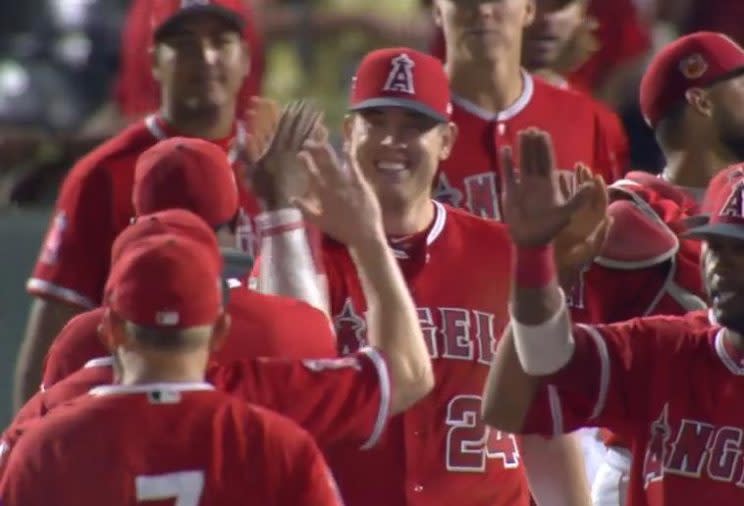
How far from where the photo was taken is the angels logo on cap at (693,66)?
673 centimetres

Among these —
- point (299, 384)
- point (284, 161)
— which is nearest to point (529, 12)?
point (284, 161)

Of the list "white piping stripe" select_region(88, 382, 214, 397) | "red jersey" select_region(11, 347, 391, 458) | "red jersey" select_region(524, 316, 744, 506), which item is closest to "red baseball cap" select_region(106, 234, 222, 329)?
"white piping stripe" select_region(88, 382, 214, 397)

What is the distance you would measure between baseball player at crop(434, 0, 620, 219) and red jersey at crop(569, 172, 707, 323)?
24.4 inches

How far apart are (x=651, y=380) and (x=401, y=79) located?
4.69ft

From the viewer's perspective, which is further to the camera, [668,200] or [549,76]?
[549,76]

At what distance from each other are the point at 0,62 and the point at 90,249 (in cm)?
489

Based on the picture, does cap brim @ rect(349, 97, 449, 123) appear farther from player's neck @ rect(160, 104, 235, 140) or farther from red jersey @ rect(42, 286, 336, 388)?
red jersey @ rect(42, 286, 336, 388)

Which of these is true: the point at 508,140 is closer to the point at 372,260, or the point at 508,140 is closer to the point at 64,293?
the point at 64,293

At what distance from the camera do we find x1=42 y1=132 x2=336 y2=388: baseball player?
5.08 metres

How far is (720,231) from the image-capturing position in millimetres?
5156

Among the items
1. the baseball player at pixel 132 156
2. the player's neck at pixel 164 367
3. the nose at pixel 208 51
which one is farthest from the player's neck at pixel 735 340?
the nose at pixel 208 51

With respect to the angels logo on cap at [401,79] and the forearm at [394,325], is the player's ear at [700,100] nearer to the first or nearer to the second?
the angels logo on cap at [401,79]

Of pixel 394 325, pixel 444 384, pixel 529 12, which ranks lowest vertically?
pixel 444 384

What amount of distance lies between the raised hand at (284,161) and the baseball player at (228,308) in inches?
4.0
